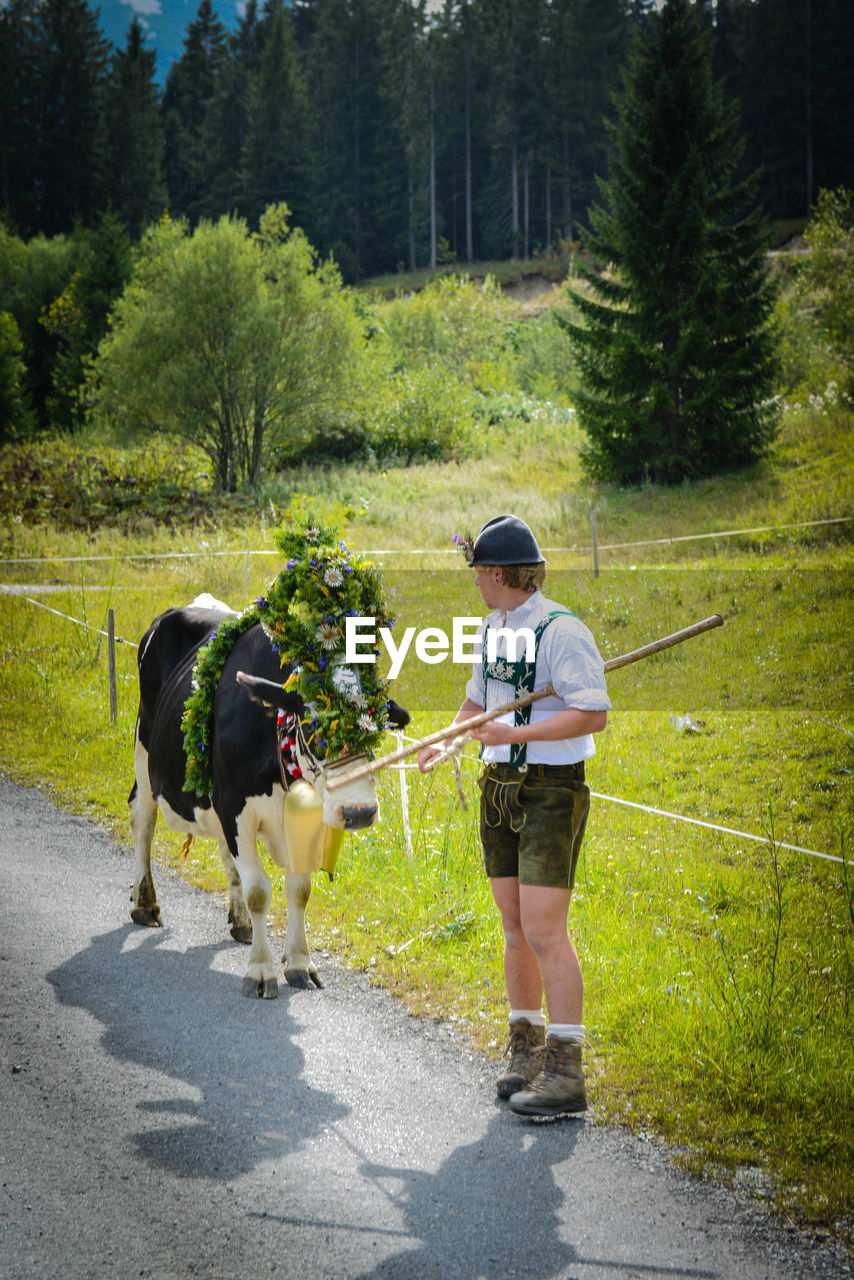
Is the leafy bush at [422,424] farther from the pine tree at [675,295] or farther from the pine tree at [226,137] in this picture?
the pine tree at [226,137]

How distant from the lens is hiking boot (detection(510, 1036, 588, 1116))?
14.0 ft

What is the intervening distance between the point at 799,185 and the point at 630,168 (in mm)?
42834

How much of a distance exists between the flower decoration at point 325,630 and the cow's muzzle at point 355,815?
0.98ft

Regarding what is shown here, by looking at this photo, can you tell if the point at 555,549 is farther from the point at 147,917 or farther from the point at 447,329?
the point at 447,329

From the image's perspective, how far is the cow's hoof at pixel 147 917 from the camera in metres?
6.70

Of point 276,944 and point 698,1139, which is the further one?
point 276,944

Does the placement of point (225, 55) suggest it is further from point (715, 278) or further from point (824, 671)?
point (824, 671)

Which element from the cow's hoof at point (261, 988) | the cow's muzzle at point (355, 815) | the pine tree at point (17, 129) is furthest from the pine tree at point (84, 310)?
the cow's muzzle at point (355, 815)

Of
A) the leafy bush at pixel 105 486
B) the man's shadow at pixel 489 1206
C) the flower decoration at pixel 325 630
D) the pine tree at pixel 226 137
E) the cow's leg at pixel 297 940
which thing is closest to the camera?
the man's shadow at pixel 489 1206

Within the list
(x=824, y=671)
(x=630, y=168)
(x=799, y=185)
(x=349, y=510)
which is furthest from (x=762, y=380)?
(x=799, y=185)

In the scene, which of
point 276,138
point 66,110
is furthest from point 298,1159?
point 66,110

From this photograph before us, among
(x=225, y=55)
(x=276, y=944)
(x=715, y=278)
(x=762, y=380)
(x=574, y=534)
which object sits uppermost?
(x=225, y=55)

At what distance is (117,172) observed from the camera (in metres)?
70.1

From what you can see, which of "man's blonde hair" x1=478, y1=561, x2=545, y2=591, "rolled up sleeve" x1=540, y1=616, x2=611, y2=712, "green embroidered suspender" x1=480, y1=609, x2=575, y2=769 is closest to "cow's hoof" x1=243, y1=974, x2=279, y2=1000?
"green embroidered suspender" x1=480, y1=609, x2=575, y2=769
